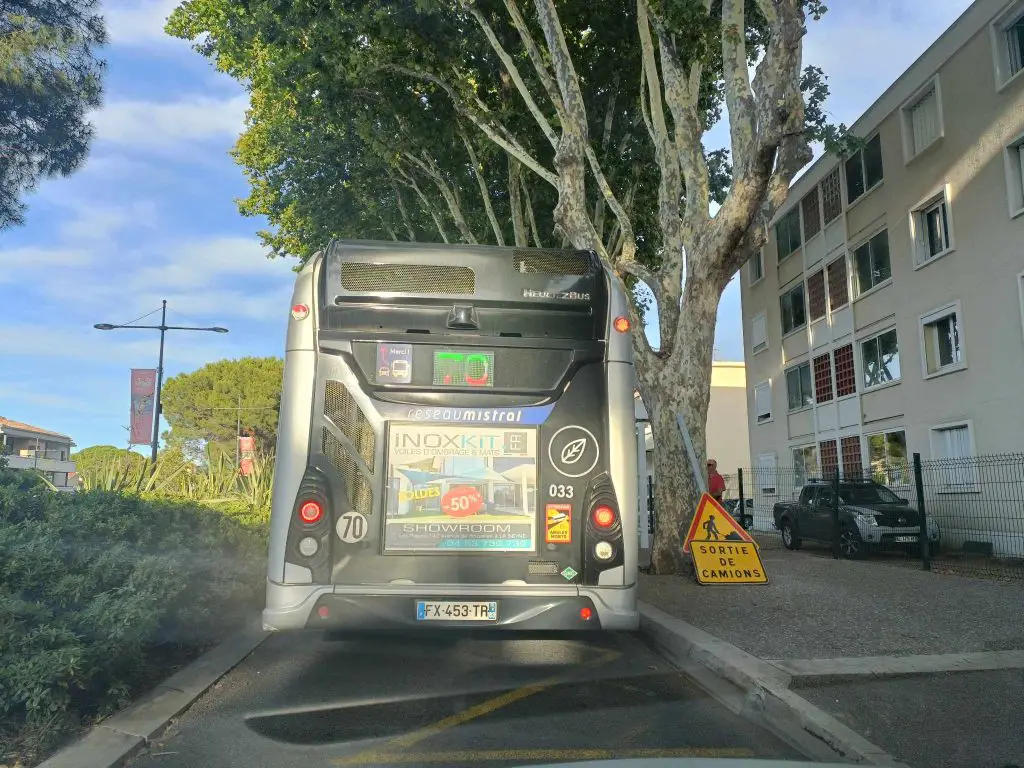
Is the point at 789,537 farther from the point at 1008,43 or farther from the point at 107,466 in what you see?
the point at 107,466

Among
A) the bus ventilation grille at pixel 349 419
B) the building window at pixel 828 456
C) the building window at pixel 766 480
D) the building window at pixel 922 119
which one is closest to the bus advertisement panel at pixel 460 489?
the bus ventilation grille at pixel 349 419

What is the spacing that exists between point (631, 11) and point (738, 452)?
113 feet

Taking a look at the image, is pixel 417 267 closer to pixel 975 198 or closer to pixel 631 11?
pixel 631 11

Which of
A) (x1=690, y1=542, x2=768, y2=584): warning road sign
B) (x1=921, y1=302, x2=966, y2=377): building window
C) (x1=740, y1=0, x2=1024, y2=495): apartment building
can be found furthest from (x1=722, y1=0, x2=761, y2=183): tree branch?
(x1=921, y1=302, x2=966, y2=377): building window

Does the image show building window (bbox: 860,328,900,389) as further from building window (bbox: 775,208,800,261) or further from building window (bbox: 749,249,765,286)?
building window (bbox: 749,249,765,286)

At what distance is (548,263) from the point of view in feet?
21.7

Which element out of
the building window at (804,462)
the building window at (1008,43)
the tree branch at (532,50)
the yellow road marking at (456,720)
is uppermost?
the building window at (1008,43)

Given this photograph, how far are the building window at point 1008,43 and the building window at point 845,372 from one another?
→ 8383mm

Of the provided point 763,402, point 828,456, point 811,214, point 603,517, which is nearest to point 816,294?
point 811,214

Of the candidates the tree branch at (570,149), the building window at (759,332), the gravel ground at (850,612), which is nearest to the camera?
the gravel ground at (850,612)

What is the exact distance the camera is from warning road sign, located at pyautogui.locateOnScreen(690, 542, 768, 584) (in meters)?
10.3

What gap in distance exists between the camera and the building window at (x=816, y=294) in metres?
25.4

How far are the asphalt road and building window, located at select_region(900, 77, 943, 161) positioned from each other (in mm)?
16361

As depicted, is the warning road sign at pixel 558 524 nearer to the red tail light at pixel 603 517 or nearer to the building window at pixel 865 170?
the red tail light at pixel 603 517
